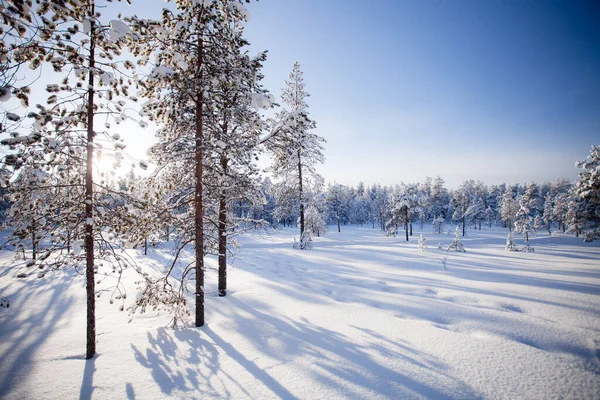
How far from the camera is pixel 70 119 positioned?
497 cm

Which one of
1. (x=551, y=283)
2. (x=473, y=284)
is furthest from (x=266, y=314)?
(x=551, y=283)

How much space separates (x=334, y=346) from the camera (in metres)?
5.65

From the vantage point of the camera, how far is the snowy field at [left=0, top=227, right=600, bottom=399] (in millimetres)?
4301

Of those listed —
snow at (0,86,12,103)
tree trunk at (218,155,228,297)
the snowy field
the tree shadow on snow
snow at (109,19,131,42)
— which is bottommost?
the tree shadow on snow

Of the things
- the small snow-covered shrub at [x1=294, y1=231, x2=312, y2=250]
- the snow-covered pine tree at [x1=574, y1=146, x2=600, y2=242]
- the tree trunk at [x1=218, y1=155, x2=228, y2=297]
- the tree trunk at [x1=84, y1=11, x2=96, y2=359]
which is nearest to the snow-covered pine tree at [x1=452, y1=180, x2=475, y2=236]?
the snow-covered pine tree at [x1=574, y1=146, x2=600, y2=242]

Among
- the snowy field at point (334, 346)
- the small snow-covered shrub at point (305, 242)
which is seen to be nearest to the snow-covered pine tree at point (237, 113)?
the snowy field at point (334, 346)

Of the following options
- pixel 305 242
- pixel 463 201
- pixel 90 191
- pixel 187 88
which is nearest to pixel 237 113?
pixel 187 88

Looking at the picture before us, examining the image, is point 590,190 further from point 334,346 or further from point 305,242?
point 334,346

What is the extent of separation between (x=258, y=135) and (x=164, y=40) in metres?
3.74

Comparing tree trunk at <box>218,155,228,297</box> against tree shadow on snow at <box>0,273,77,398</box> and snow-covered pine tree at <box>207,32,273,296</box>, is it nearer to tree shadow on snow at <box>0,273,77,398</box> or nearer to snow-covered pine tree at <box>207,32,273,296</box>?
snow-covered pine tree at <box>207,32,273,296</box>

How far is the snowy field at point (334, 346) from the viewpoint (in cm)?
430

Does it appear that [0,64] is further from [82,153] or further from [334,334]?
[334,334]

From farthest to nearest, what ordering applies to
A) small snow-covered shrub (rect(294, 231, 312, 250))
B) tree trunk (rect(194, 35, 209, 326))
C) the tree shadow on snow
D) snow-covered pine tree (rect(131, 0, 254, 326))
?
1. small snow-covered shrub (rect(294, 231, 312, 250))
2. tree trunk (rect(194, 35, 209, 326))
3. snow-covered pine tree (rect(131, 0, 254, 326))
4. the tree shadow on snow

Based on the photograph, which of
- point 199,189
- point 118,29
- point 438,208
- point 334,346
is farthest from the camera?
point 438,208
